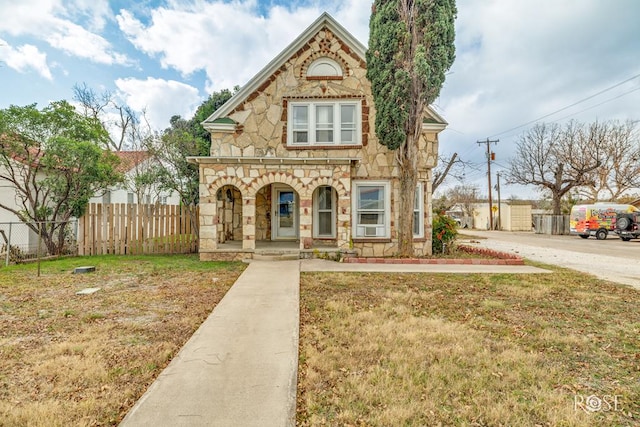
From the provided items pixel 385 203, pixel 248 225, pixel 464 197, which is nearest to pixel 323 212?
pixel 385 203

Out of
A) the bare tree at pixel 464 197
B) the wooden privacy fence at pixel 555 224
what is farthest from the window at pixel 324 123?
the bare tree at pixel 464 197

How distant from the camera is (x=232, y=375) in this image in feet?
10.2

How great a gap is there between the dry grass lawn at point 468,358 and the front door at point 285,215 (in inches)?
254

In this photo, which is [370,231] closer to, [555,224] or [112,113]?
[112,113]

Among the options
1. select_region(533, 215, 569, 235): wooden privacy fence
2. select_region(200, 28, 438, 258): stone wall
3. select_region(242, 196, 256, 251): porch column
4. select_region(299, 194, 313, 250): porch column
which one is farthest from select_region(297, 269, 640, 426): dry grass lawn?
select_region(533, 215, 569, 235): wooden privacy fence

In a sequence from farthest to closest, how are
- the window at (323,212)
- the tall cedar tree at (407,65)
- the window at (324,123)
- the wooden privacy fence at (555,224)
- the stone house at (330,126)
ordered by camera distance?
the wooden privacy fence at (555,224), the window at (323,212), the window at (324,123), the stone house at (330,126), the tall cedar tree at (407,65)

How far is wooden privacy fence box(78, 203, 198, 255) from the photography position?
37.2 ft

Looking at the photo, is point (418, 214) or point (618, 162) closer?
point (418, 214)

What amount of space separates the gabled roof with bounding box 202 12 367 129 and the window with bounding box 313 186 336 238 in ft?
14.5

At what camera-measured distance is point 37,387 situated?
116 inches

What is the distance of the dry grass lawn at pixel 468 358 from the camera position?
2.63 meters

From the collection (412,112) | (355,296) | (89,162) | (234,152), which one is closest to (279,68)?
(234,152)

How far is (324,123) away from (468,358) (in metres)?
9.56

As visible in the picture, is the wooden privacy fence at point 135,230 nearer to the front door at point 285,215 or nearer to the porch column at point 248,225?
the porch column at point 248,225
